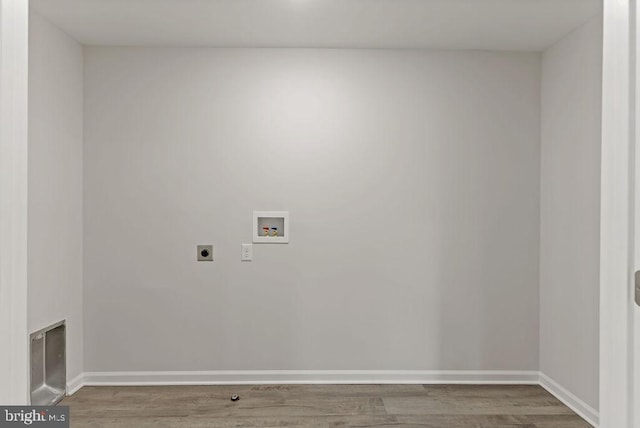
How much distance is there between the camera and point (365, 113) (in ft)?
12.7

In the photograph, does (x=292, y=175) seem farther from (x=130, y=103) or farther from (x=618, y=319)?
(x=618, y=319)

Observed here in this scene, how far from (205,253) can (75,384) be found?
1270 millimetres

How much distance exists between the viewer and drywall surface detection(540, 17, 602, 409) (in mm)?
3139

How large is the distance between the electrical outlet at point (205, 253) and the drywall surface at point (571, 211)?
2446 mm

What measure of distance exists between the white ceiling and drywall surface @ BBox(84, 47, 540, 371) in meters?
0.20

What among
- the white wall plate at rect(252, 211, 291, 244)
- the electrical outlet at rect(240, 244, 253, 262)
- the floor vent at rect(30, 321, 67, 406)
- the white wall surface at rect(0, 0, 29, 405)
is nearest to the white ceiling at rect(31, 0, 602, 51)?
the white wall plate at rect(252, 211, 291, 244)

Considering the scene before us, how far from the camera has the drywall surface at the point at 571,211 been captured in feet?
10.3

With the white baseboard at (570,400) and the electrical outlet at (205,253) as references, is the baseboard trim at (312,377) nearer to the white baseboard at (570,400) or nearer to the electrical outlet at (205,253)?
the white baseboard at (570,400)

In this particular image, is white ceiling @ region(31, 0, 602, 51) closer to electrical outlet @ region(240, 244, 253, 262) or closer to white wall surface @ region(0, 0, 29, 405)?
electrical outlet @ region(240, 244, 253, 262)

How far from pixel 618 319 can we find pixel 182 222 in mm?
3257

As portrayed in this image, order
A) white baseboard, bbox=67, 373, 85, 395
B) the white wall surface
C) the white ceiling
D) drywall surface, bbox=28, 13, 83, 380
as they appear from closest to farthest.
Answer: the white wall surface < the white ceiling < drywall surface, bbox=28, 13, 83, 380 < white baseboard, bbox=67, 373, 85, 395

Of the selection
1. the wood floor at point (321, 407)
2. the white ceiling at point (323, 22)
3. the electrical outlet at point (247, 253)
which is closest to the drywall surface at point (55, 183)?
the white ceiling at point (323, 22)

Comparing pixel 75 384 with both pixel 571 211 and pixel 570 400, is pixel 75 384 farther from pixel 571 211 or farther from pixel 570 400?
pixel 571 211
